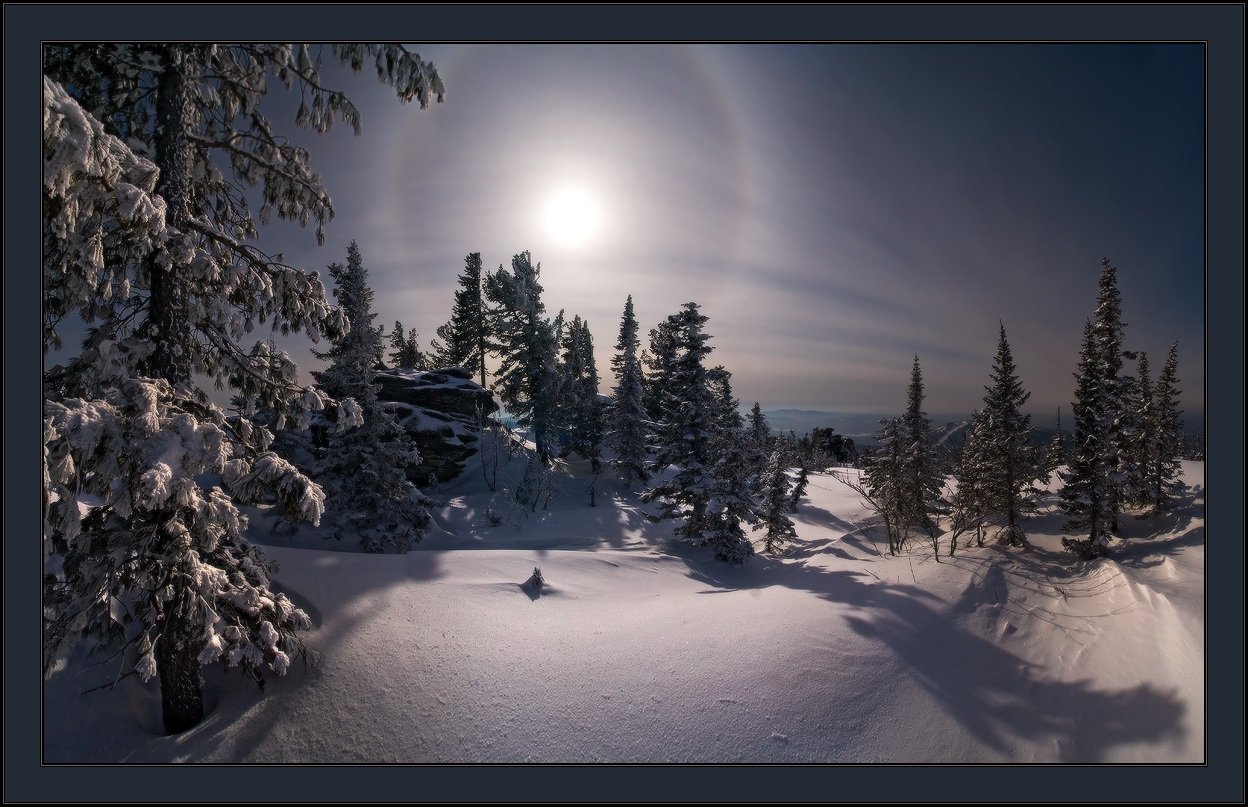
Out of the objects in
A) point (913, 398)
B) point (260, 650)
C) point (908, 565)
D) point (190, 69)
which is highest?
point (190, 69)

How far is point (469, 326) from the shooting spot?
40219 mm

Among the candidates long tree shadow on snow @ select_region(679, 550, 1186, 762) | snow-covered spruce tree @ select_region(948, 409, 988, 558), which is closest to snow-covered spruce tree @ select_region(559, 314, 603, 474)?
snow-covered spruce tree @ select_region(948, 409, 988, 558)

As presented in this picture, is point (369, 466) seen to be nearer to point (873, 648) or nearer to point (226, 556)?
point (226, 556)

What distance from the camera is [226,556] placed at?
4.89 metres

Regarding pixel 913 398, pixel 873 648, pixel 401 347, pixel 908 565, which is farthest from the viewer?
pixel 401 347

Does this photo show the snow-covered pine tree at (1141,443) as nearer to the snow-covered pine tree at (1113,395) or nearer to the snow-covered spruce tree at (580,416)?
the snow-covered pine tree at (1113,395)

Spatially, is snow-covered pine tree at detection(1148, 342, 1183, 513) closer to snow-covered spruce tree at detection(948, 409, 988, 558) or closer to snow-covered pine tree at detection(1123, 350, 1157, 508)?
snow-covered pine tree at detection(1123, 350, 1157, 508)

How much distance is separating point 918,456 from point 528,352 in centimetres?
3079

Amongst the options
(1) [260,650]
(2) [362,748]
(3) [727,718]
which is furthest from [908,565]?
(1) [260,650]

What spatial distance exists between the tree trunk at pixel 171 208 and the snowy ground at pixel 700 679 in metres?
4.10

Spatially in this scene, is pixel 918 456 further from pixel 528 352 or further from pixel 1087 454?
pixel 528 352

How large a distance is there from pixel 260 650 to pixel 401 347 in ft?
165

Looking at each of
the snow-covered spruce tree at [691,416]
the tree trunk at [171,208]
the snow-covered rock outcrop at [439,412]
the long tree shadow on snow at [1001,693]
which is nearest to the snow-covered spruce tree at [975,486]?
the snow-covered spruce tree at [691,416]

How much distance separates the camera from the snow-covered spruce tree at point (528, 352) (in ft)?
107
